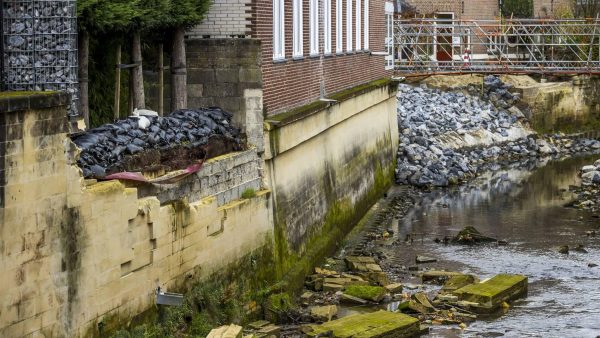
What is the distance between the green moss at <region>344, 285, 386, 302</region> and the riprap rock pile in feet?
51.1

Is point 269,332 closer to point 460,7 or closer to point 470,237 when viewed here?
point 470,237

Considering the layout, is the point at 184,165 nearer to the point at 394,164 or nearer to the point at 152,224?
the point at 152,224

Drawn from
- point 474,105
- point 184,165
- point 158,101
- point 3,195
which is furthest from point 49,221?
point 474,105

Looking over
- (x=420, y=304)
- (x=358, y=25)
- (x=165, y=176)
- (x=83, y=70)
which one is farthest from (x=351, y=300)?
(x=358, y=25)

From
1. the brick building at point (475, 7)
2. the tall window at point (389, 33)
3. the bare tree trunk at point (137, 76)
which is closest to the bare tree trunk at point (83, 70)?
the bare tree trunk at point (137, 76)

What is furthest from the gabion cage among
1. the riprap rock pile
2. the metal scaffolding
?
the metal scaffolding

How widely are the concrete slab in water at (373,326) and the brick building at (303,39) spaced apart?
438 cm

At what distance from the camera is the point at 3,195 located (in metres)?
12.2

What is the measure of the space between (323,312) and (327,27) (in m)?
9.84

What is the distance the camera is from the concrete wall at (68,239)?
1230 centimetres

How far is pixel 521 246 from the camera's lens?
88.1ft

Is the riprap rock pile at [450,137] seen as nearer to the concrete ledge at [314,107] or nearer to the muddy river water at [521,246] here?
the muddy river water at [521,246]

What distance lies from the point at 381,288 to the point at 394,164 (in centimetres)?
1635

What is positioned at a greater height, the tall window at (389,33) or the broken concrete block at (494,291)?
the tall window at (389,33)
